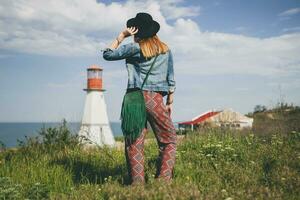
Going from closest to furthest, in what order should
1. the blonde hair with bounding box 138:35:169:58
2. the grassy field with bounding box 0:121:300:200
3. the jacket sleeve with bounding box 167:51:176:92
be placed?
the grassy field with bounding box 0:121:300:200, the blonde hair with bounding box 138:35:169:58, the jacket sleeve with bounding box 167:51:176:92

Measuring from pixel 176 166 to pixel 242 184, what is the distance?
127 cm


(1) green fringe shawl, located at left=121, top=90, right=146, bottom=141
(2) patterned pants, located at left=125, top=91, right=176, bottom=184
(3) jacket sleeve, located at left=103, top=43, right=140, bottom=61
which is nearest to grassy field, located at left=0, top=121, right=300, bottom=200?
(2) patterned pants, located at left=125, top=91, right=176, bottom=184

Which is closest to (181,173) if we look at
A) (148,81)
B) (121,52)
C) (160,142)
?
(160,142)

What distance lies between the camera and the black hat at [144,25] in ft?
16.8

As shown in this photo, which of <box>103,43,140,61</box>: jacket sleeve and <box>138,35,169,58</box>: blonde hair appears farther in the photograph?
<box>138,35,169,58</box>: blonde hair

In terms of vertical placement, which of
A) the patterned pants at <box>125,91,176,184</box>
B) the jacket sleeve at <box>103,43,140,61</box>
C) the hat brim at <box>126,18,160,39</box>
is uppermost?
the hat brim at <box>126,18,160,39</box>

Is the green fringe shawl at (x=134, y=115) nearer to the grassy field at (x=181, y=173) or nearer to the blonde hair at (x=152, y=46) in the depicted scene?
the blonde hair at (x=152, y=46)

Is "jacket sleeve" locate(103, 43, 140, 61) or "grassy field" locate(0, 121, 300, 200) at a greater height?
"jacket sleeve" locate(103, 43, 140, 61)

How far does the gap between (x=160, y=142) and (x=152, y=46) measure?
52.0 inches

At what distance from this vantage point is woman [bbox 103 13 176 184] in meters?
4.92

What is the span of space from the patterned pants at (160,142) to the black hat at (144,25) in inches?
33.2

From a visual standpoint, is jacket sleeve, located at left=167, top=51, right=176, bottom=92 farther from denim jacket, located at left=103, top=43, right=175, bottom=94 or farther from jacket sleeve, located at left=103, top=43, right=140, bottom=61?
jacket sleeve, located at left=103, top=43, right=140, bottom=61

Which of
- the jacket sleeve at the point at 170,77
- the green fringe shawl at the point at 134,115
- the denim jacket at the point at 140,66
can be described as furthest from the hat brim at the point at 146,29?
the green fringe shawl at the point at 134,115

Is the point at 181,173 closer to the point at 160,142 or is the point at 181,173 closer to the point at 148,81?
the point at 160,142
